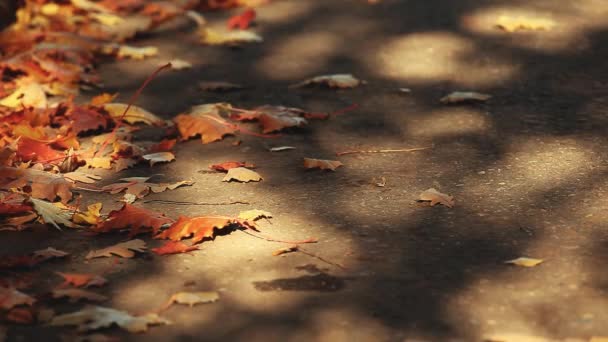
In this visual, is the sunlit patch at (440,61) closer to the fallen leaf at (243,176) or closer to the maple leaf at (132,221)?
the fallen leaf at (243,176)

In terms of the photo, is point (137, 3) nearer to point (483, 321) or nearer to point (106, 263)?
point (106, 263)

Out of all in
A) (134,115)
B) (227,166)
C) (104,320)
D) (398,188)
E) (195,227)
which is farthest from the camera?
(134,115)

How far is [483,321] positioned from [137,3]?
4.37 meters

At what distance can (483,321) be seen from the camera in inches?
103

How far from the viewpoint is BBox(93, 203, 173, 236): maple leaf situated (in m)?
3.23

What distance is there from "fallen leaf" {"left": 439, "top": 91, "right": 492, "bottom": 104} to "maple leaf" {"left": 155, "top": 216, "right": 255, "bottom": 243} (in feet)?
5.54

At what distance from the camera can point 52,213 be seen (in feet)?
10.8

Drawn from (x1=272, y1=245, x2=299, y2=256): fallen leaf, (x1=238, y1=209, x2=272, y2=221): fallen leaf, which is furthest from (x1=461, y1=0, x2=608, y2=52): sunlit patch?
(x1=272, y1=245, x2=299, y2=256): fallen leaf

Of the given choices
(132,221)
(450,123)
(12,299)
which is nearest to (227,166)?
(132,221)

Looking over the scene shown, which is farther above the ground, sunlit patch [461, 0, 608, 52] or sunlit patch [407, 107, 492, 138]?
sunlit patch [461, 0, 608, 52]

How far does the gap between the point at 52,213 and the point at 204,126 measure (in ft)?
3.54

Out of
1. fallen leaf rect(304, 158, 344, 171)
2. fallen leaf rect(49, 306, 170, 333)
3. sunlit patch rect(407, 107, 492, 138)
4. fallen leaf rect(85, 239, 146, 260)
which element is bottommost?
fallen leaf rect(49, 306, 170, 333)

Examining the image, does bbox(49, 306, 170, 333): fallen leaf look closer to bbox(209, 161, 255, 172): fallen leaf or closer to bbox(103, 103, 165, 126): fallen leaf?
bbox(209, 161, 255, 172): fallen leaf

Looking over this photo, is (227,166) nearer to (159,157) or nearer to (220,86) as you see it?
(159,157)
